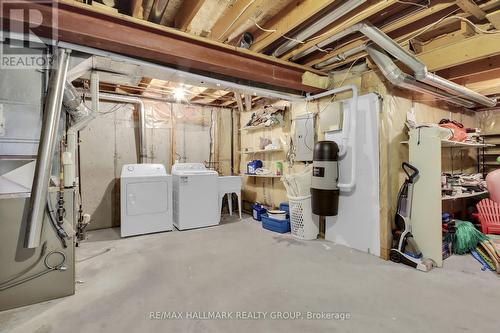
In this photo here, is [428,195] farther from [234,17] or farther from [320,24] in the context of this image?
[234,17]

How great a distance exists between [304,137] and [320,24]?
186 cm

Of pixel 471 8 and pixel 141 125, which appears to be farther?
pixel 141 125

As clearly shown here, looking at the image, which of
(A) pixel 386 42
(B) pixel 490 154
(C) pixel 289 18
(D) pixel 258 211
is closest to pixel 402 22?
(A) pixel 386 42

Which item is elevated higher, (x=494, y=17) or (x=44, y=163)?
(x=494, y=17)

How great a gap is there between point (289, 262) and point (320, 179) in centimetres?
112

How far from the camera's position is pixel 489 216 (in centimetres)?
340

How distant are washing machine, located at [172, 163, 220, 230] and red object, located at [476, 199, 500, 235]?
4.09 metres

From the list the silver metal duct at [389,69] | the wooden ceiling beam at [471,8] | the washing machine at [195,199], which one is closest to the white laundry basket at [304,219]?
the washing machine at [195,199]

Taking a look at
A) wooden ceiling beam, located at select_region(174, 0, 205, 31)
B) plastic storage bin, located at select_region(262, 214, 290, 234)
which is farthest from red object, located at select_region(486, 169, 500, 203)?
wooden ceiling beam, located at select_region(174, 0, 205, 31)

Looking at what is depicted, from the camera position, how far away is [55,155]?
6.84 ft

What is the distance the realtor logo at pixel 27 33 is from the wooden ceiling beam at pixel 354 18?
2.29 m

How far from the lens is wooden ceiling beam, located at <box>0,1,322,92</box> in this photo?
1.83 m

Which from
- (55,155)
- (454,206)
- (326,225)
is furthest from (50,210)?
(454,206)

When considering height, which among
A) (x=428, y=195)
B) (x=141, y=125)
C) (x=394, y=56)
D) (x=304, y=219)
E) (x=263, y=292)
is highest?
(x=394, y=56)
